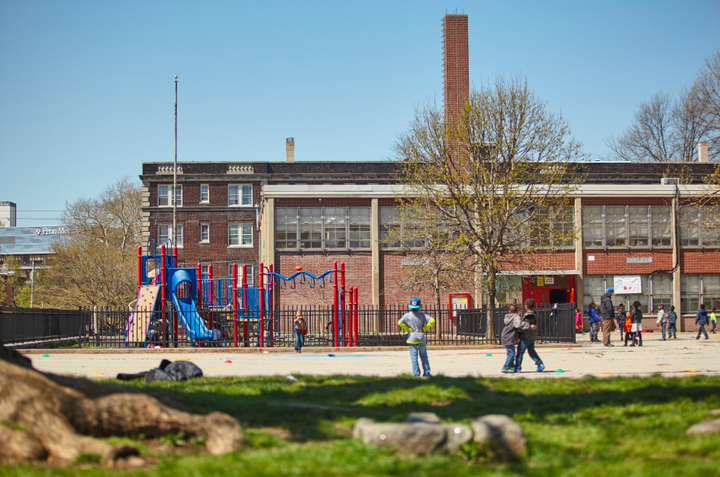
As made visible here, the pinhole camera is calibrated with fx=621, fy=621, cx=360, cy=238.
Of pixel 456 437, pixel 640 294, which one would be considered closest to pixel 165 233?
pixel 640 294

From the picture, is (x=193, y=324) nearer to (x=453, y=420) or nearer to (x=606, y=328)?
(x=606, y=328)

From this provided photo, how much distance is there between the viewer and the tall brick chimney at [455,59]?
43125 millimetres

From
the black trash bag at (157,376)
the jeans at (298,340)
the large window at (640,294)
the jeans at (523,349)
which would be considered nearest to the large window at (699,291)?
the large window at (640,294)

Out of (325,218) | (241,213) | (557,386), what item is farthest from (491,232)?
(241,213)

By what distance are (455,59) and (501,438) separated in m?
40.8

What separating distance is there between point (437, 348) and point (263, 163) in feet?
114

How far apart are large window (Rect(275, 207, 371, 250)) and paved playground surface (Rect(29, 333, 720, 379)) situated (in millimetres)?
15535

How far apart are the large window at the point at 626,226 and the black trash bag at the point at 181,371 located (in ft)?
106

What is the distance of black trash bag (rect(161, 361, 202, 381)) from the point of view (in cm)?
1083

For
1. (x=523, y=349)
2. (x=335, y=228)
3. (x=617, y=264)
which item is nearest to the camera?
(x=523, y=349)

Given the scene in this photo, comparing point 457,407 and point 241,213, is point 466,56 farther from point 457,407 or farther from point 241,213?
point 457,407

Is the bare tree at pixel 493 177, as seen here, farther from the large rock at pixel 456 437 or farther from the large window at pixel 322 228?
the large rock at pixel 456 437

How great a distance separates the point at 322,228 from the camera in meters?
37.9

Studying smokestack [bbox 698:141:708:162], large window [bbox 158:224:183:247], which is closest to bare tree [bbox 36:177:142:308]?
large window [bbox 158:224:183:247]
